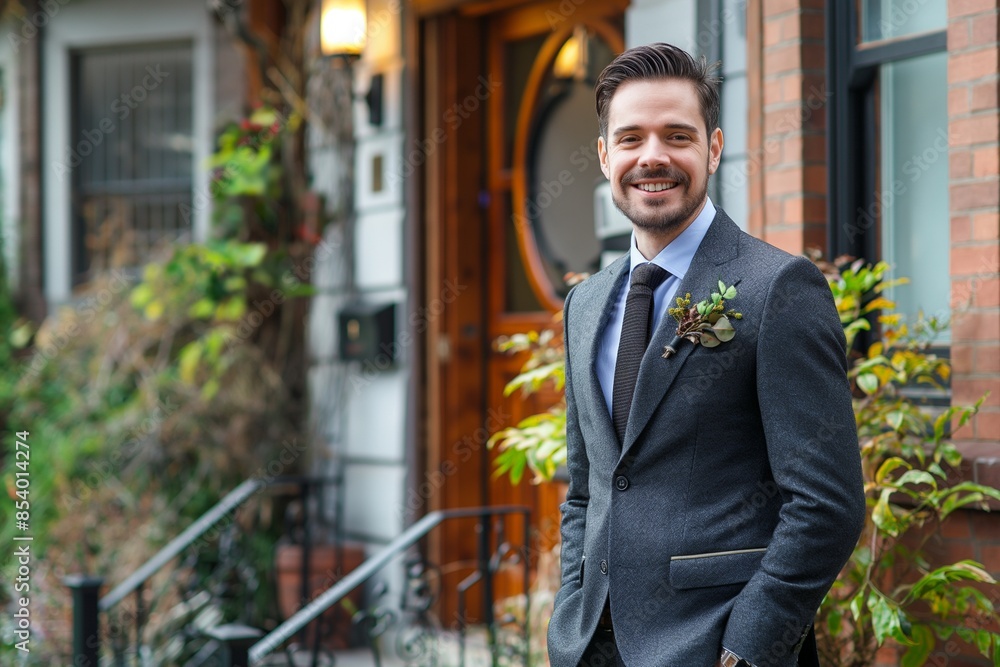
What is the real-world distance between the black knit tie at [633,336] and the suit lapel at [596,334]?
3 cm

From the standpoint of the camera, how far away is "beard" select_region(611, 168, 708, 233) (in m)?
2.22

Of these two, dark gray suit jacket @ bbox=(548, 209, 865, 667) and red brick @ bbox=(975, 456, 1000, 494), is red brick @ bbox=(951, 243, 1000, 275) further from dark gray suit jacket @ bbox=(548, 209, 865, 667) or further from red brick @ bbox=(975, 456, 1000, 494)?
dark gray suit jacket @ bbox=(548, 209, 865, 667)

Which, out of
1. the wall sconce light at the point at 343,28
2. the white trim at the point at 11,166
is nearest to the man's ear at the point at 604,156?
the wall sconce light at the point at 343,28

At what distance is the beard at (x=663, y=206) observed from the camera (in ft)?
7.30

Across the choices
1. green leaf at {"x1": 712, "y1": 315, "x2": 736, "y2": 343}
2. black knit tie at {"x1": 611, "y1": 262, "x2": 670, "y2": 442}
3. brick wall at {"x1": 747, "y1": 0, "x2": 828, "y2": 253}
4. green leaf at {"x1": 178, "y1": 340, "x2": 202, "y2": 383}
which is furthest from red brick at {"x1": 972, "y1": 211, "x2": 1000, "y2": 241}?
green leaf at {"x1": 178, "y1": 340, "x2": 202, "y2": 383}

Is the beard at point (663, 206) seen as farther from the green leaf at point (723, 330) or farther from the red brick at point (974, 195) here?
the red brick at point (974, 195)

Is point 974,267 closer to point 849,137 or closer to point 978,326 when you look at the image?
point 978,326

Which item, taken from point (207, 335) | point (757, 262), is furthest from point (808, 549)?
point (207, 335)

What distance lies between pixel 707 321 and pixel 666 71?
477 millimetres

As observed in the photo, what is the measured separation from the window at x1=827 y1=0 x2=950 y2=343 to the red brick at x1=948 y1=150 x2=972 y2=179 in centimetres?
30

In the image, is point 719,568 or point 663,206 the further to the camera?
point 663,206

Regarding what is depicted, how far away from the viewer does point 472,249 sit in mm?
5938

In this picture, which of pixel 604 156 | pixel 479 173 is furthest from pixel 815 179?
pixel 479 173

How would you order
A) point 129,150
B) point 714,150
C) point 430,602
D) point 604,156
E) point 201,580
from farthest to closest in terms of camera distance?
point 129,150, point 201,580, point 430,602, point 604,156, point 714,150
